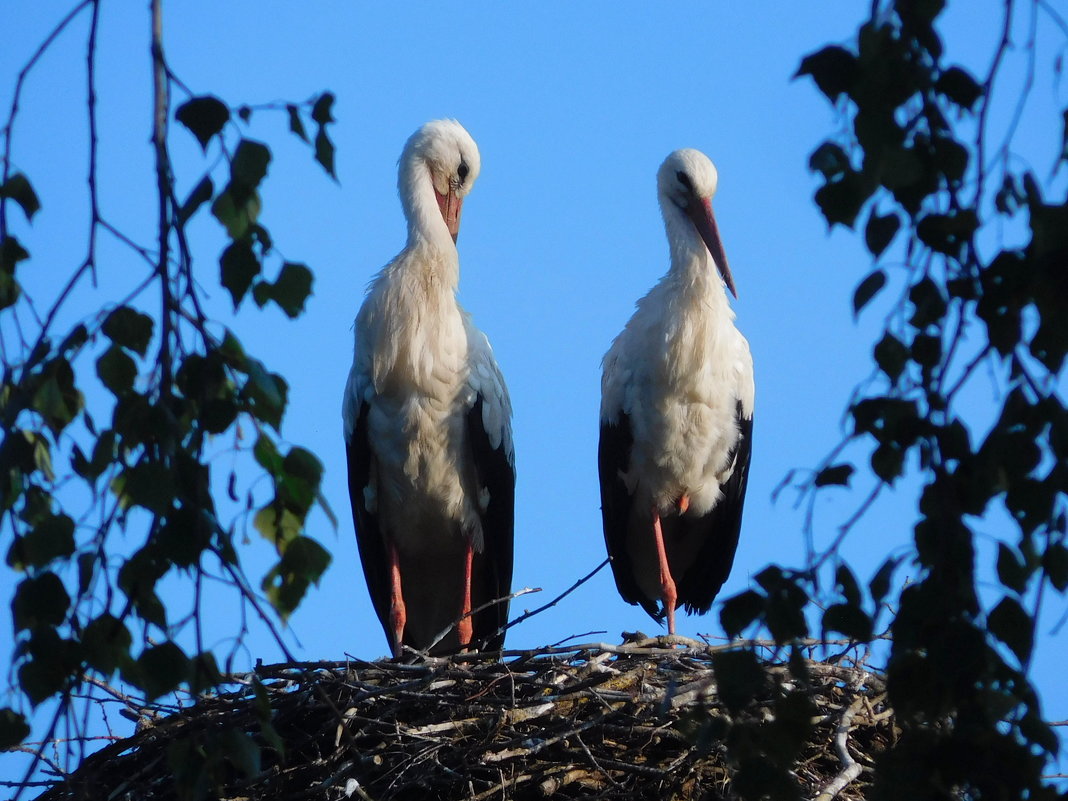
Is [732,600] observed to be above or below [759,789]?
above

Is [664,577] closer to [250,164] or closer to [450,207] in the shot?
[450,207]

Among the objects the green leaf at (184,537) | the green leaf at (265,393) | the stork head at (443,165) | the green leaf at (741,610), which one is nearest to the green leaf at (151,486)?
the green leaf at (184,537)

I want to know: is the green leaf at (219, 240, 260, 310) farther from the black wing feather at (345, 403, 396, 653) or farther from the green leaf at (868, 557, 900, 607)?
the black wing feather at (345, 403, 396, 653)

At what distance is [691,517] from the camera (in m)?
6.40

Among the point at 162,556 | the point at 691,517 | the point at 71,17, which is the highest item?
the point at 691,517

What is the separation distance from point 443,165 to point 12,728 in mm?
4570

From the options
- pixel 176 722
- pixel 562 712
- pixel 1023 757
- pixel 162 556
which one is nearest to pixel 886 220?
pixel 1023 757

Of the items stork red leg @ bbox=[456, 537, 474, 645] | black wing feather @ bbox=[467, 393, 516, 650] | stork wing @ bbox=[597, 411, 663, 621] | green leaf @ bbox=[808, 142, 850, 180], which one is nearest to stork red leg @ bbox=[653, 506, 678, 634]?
stork wing @ bbox=[597, 411, 663, 621]

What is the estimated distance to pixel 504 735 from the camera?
4148 millimetres

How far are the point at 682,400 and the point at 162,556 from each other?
14.3 ft

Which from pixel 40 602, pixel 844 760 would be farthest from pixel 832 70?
pixel 844 760

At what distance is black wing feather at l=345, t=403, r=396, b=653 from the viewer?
19.3 feet

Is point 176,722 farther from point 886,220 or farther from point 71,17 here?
point 886,220

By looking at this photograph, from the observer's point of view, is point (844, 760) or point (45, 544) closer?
point (45, 544)
